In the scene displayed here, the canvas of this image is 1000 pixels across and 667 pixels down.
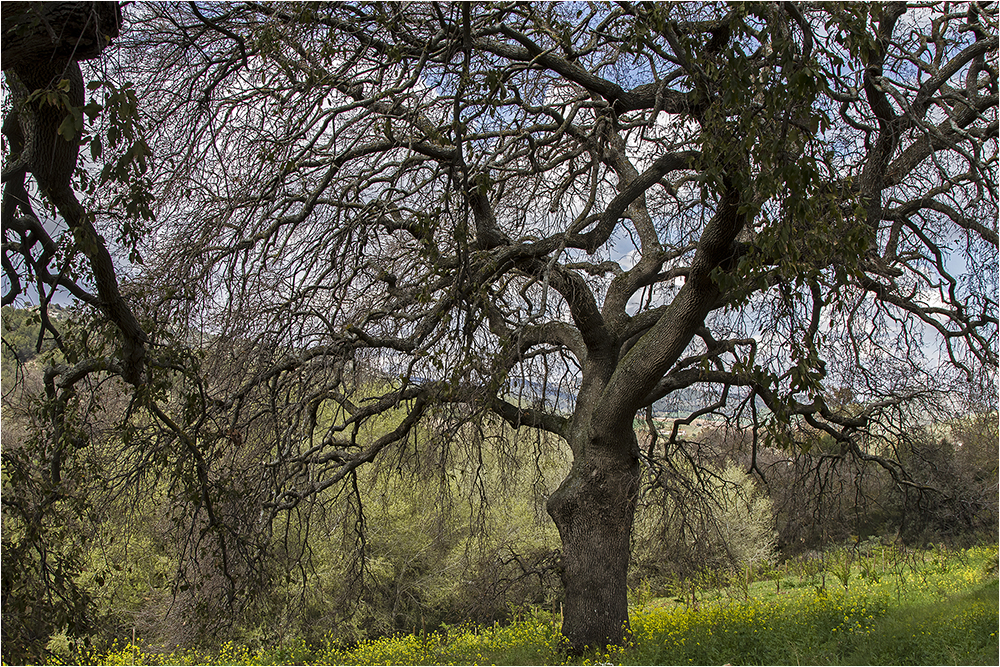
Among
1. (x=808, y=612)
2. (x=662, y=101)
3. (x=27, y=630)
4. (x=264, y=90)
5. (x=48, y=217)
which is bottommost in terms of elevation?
(x=808, y=612)

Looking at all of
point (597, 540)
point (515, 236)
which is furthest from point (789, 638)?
point (515, 236)

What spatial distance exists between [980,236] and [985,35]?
73.7 inches

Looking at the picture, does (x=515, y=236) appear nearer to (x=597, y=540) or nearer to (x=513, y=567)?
(x=597, y=540)

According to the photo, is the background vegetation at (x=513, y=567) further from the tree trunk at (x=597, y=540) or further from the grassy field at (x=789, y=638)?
the tree trunk at (x=597, y=540)

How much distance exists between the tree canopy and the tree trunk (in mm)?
30

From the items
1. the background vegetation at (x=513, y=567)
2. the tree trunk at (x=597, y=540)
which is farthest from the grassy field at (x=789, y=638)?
the tree trunk at (x=597, y=540)

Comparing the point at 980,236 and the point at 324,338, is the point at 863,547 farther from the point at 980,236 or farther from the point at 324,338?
the point at 324,338

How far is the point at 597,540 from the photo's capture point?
23.4 ft

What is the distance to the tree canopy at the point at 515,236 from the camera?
3615mm

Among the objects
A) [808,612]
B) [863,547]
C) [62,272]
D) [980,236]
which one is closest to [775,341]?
[980,236]

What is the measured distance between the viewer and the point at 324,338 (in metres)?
5.76

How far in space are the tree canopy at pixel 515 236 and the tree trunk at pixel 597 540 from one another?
3 centimetres

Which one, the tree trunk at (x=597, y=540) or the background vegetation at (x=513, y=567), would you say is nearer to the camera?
the background vegetation at (x=513, y=567)

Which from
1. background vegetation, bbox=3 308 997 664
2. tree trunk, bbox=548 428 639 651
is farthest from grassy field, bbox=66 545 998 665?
tree trunk, bbox=548 428 639 651
